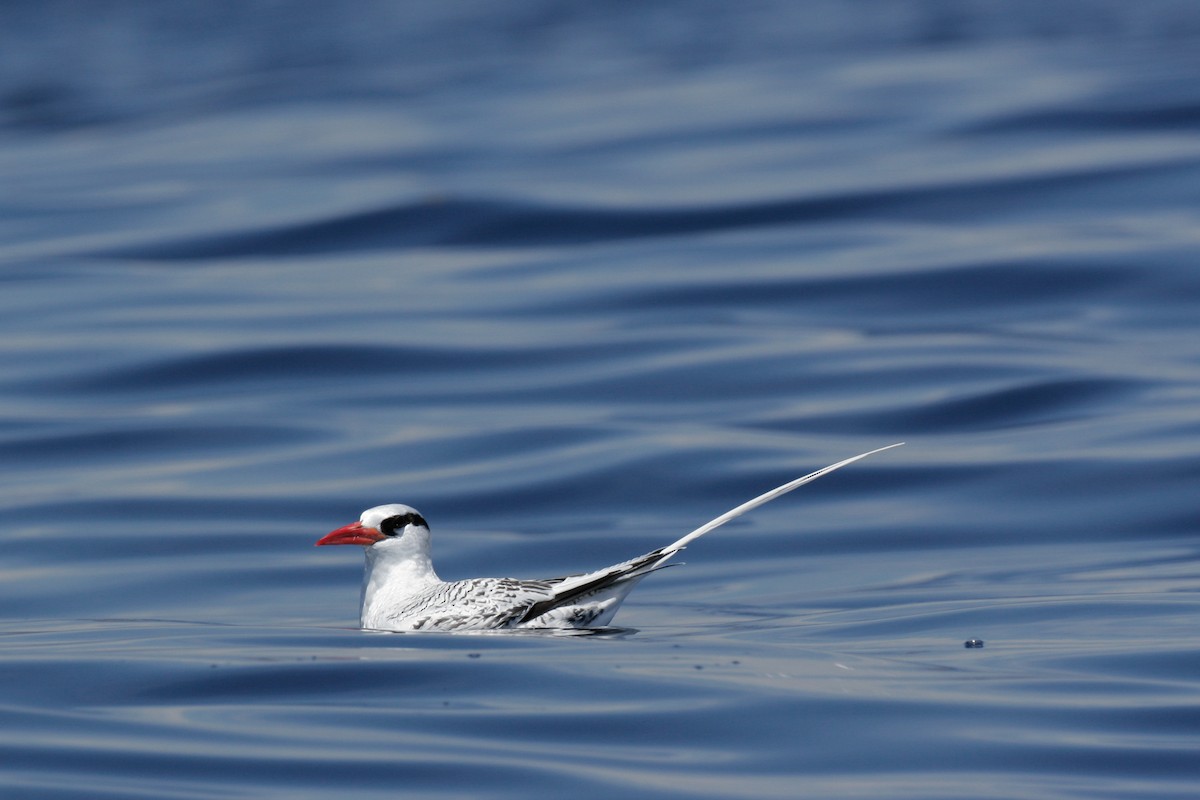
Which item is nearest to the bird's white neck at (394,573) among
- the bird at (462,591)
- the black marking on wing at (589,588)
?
the bird at (462,591)

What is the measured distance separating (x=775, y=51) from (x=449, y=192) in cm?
1245

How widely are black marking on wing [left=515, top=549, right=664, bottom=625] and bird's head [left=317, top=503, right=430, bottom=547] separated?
1130 mm

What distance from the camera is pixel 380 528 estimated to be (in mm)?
10344

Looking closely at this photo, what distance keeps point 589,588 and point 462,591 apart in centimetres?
71

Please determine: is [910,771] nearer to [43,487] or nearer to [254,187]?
[43,487]

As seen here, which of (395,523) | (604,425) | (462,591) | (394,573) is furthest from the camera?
(604,425)

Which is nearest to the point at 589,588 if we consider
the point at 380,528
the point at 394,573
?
the point at 394,573

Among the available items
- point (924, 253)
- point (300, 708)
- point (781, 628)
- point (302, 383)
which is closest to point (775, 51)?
point (924, 253)

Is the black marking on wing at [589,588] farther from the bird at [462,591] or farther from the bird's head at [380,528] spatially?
the bird's head at [380,528]

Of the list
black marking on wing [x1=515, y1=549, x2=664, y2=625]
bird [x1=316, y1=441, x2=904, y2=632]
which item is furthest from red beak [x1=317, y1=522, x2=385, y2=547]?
black marking on wing [x1=515, y1=549, x2=664, y2=625]

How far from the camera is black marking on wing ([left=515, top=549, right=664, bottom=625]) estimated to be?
9391 millimetres

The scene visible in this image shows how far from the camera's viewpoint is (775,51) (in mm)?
36656

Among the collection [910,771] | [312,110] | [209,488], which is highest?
[312,110]

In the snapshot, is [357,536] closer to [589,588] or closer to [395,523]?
[395,523]
